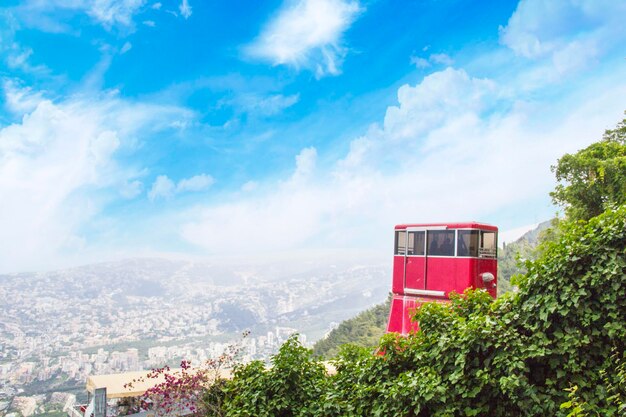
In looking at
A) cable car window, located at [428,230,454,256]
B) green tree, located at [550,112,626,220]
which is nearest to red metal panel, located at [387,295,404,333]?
cable car window, located at [428,230,454,256]

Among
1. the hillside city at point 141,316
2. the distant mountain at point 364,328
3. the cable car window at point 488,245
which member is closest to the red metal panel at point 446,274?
the cable car window at point 488,245

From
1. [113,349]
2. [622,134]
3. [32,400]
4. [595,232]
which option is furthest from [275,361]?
[622,134]

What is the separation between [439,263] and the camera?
430 inches

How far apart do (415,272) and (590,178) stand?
12594 mm

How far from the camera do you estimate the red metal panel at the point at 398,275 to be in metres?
11.6

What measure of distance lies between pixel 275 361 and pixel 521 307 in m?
3.55

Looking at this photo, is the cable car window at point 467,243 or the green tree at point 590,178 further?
the green tree at point 590,178

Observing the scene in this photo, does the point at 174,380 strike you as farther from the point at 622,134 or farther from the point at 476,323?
the point at 622,134

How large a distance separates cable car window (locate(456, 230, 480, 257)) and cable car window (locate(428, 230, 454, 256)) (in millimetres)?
181

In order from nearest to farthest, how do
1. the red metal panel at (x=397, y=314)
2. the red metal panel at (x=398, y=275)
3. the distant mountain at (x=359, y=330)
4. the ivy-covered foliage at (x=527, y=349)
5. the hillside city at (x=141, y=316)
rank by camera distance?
the ivy-covered foliage at (x=527, y=349) < the red metal panel at (x=397, y=314) < the red metal panel at (x=398, y=275) < the hillside city at (x=141, y=316) < the distant mountain at (x=359, y=330)

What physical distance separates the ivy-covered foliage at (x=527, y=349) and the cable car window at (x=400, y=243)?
541 centimetres

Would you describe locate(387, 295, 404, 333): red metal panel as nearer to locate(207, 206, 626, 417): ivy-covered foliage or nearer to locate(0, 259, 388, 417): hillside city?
locate(0, 259, 388, 417): hillside city

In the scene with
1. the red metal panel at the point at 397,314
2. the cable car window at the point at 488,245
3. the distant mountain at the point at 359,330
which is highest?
the cable car window at the point at 488,245

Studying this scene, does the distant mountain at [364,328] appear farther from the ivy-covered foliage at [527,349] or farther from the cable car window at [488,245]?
the ivy-covered foliage at [527,349]
